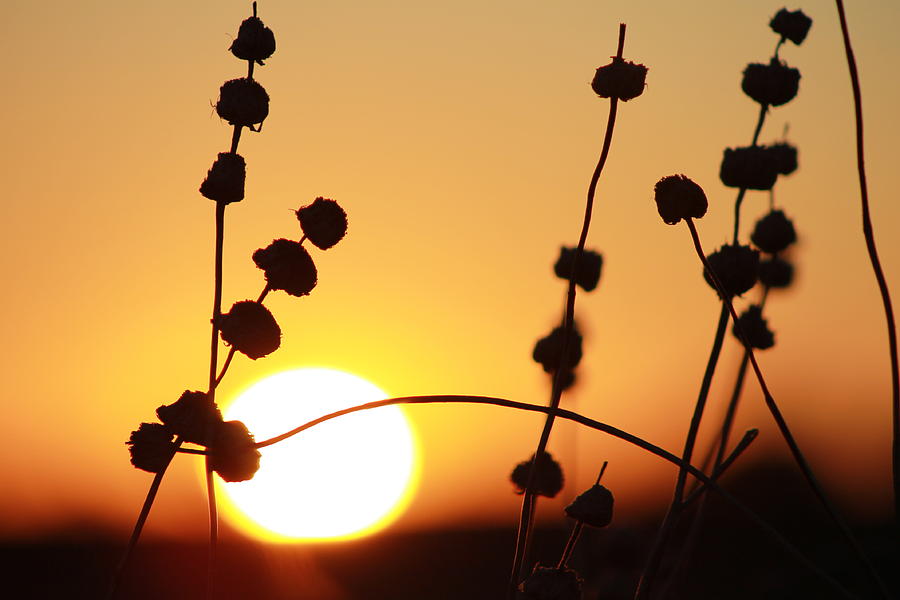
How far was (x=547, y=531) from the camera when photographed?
8.85 ft

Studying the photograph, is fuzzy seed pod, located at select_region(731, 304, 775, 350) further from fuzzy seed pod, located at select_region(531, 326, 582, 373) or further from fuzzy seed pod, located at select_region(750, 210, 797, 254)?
fuzzy seed pod, located at select_region(531, 326, 582, 373)

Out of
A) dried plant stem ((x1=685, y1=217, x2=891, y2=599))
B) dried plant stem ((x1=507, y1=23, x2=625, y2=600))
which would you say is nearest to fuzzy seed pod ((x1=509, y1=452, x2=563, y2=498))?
dried plant stem ((x1=507, y1=23, x2=625, y2=600))

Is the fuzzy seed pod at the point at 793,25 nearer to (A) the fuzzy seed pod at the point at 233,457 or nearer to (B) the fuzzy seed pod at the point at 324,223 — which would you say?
(B) the fuzzy seed pod at the point at 324,223

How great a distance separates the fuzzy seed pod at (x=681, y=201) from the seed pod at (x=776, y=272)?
46cm

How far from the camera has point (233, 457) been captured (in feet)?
2.43

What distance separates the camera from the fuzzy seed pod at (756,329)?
1144 mm

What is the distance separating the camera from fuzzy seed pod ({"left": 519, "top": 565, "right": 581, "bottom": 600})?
2.60 feet

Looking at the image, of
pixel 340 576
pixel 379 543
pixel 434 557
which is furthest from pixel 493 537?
pixel 340 576

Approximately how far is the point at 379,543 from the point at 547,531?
435mm

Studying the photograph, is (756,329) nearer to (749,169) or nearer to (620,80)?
(749,169)

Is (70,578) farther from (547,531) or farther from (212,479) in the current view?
(212,479)

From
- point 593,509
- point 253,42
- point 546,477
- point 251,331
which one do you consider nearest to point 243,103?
point 253,42

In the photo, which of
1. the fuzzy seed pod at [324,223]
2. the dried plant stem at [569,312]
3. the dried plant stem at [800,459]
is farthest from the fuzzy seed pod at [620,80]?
the fuzzy seed pod at [324,223]

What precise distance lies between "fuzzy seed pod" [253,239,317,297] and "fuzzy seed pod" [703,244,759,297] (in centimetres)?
39
